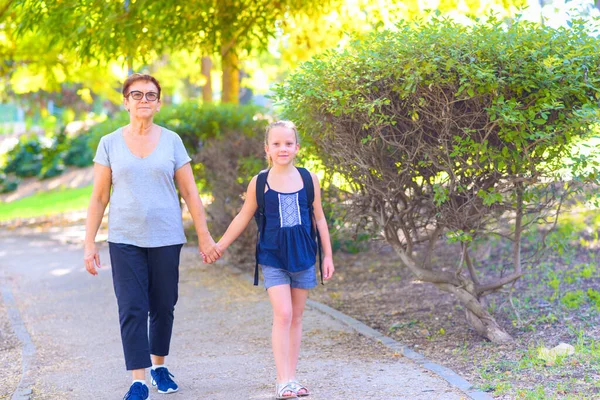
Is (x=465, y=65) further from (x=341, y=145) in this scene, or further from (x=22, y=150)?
(x=22, y=150)

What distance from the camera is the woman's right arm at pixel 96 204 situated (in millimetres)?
4637

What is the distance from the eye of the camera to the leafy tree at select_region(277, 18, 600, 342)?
16.1 ft

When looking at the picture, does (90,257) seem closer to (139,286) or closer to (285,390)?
(139,286)

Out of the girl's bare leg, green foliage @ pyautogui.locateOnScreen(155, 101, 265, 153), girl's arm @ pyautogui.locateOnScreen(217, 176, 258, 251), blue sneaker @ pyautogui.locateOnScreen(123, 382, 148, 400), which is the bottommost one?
blue sneaker @ pyautogui.locateOnScreen(123, 382, 148, 400)

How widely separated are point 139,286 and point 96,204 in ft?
1.75

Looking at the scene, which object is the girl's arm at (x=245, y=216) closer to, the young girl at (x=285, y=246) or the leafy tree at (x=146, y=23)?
the young girl at (x=285, y=246)

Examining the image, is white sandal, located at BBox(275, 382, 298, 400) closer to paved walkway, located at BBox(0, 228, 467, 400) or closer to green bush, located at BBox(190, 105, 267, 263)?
paved walkway, located at BBox(0, 228, 467, 400)

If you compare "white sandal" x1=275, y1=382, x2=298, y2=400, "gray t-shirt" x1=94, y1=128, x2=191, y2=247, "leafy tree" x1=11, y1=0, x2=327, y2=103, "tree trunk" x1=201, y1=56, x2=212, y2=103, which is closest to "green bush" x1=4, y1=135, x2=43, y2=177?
"tree trunk" x1=201, y1=56, x2=212, y2=103

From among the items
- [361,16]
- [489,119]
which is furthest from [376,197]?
[361,16]

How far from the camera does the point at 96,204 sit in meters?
4.66

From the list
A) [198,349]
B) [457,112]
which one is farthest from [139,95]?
[198,349]

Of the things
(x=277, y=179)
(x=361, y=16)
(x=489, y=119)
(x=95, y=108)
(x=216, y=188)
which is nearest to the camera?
(x=277, y=179)

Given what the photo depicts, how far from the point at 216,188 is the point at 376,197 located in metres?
4.22

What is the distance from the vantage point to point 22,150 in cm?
2464
